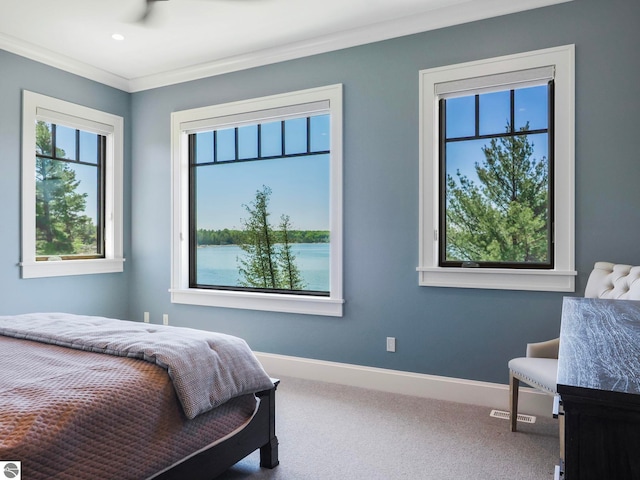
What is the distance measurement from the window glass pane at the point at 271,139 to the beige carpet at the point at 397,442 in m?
2.10

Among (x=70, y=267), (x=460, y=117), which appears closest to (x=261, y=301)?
(x=70, y=267)

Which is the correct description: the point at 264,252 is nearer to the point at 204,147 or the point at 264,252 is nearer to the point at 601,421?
the point at 204,147

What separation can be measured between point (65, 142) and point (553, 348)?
4.27 m

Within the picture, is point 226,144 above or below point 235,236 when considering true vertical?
above

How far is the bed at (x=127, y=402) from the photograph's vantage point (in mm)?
1389

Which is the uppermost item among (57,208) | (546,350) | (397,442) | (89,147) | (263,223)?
(89,147)

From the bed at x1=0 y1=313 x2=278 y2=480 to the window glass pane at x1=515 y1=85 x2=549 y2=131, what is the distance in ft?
7.86

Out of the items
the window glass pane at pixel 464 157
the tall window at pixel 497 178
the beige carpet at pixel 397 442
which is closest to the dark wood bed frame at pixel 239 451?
the beige carpet at pixel 397 442

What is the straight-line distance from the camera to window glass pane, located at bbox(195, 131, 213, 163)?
4463 millimetres

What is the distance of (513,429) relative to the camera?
2738mm

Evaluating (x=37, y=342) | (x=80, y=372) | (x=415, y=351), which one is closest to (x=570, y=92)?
(x=415, y=351)

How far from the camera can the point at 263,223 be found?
4.43 metres

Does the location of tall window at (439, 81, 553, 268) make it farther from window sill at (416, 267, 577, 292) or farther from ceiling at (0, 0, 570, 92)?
ceiling at (0, 0, 570, 92)

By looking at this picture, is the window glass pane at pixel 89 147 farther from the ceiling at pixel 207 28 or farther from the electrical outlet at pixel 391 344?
the electrical outlet at pixel 391 344
